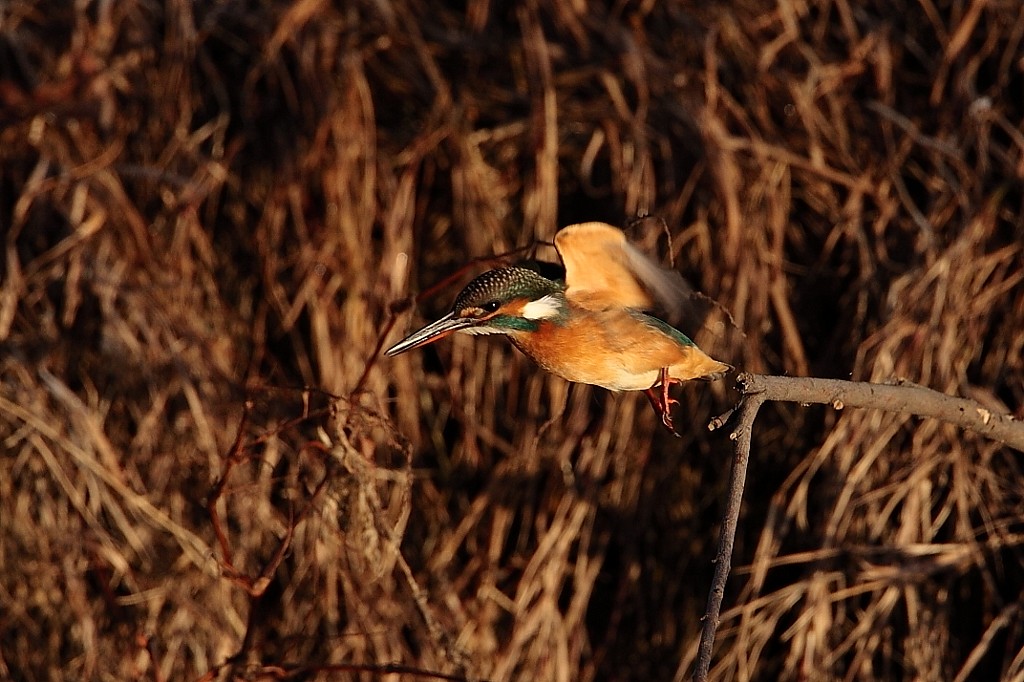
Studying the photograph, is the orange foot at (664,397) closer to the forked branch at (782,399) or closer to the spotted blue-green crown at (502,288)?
the spotted blue-green crown at (502,288)

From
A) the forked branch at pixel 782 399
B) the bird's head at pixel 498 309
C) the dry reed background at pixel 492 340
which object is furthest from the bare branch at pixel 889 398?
the dry reed background at pixel 492 340

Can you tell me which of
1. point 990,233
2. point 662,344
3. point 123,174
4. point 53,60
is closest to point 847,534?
point 990,233

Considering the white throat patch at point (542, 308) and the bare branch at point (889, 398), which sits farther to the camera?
the white throat patch at point (542, 308)

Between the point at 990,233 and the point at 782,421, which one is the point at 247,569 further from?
the point at 990,233

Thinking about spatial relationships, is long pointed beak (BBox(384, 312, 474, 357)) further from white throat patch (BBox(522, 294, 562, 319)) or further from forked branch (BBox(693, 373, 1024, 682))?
forked branch (BBox(693, 373, 1024, 682))

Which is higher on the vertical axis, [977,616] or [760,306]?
[760,306]

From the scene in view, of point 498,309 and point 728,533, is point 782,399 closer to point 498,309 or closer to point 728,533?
point 728,533

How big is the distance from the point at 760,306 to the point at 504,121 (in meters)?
0.78

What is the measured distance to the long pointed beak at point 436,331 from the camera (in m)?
1.62

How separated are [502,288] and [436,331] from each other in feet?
0.36

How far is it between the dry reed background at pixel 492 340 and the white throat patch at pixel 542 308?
92 centimetres

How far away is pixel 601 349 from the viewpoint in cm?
166

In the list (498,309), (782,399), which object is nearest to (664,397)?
(498,309)

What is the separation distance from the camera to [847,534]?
96.8 inches
